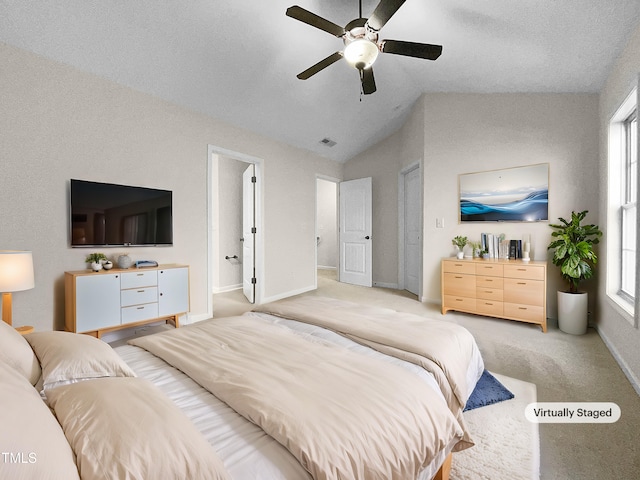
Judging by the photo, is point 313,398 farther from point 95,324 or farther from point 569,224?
point 569,224

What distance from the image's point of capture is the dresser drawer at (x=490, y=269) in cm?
347

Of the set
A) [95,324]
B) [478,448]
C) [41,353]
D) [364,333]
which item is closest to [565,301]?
[478,448]

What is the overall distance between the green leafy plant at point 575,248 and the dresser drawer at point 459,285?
874 mm

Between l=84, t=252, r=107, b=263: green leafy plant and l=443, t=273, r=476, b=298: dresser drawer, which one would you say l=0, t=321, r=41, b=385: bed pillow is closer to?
l=84, t=252, r=107, b=263: green leafy plant

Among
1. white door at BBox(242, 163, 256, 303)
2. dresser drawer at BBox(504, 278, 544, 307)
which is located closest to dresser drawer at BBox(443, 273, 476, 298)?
dresser drawer at BBox(504, 278, 544, 307)

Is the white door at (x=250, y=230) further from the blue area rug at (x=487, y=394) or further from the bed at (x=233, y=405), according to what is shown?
the blue area rug at (x=487, y=394)

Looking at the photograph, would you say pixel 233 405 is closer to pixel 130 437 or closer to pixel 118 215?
pixel 130 437

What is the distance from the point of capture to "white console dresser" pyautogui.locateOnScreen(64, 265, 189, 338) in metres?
2.56

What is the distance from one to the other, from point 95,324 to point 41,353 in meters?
1.85

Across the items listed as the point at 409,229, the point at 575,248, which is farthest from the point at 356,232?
the point at 575,248

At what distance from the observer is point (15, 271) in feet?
6.76

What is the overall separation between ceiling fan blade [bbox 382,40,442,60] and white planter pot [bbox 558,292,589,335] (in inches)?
110

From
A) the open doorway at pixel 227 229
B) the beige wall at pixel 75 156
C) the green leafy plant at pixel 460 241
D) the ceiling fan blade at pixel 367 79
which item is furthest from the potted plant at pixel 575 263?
the open doorway at pixel 227 229

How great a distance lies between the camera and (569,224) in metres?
3.25
